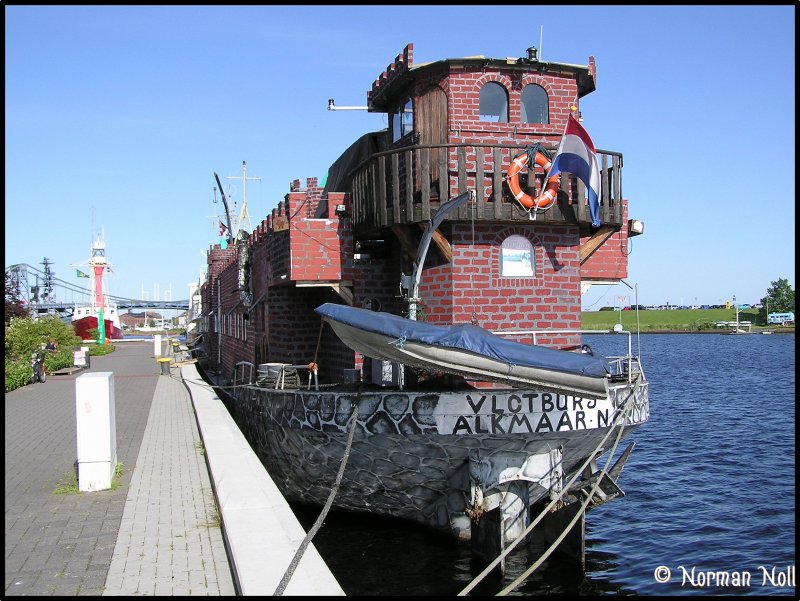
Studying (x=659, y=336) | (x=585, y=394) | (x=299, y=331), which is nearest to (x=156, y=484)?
(x=585, y=394)

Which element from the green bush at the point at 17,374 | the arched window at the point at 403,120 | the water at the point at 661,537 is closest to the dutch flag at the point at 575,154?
the arched window at the point at 403,120

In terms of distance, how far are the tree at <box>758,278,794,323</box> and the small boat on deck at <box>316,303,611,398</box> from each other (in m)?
146

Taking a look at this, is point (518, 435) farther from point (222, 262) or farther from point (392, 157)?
point (222, 262)

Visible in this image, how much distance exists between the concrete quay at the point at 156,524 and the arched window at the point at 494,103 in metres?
7.19

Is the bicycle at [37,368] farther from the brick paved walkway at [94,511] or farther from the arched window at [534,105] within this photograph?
the arched window at [534,105]

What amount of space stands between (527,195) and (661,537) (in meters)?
6.88

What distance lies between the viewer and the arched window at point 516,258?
44.5 ft

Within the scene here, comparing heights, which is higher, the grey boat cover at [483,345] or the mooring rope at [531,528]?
the grey boat cover at [483,345]

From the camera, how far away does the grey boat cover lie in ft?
30.3

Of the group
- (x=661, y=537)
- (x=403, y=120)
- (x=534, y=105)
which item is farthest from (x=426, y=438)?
(x=403, y=120)

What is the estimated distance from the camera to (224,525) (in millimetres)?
8453

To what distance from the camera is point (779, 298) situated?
471 ft

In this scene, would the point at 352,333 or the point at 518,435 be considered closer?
the point at 352,333

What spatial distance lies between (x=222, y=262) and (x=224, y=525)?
1167 inches
